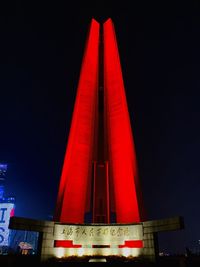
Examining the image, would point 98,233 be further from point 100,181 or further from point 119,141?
point 119,141

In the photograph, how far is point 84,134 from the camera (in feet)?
55.1

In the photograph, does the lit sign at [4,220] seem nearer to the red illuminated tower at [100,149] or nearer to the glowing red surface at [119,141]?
the red illuminated tower at [100,149]

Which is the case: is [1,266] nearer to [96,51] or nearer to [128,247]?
[128,247]

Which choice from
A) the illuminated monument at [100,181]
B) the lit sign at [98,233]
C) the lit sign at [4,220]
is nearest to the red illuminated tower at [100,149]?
the illuminated monument at [100,181]

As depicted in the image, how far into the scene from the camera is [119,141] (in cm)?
1642

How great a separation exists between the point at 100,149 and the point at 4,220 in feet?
65.6

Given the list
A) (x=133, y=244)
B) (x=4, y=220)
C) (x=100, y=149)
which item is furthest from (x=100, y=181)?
(x=4, y=220)

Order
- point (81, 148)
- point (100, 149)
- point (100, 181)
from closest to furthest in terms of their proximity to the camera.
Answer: point (81, 148)
point (100, 181)
point (100, 149)

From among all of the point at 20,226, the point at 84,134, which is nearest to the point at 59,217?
the point at 20,226

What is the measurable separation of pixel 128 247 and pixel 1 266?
6006 mm

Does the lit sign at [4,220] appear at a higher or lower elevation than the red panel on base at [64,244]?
higher

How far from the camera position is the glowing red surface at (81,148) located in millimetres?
14922

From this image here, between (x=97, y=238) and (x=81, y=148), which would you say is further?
(x=81, y=148)

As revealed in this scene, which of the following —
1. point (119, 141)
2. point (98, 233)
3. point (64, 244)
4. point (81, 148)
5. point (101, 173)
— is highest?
point (119, 141)
